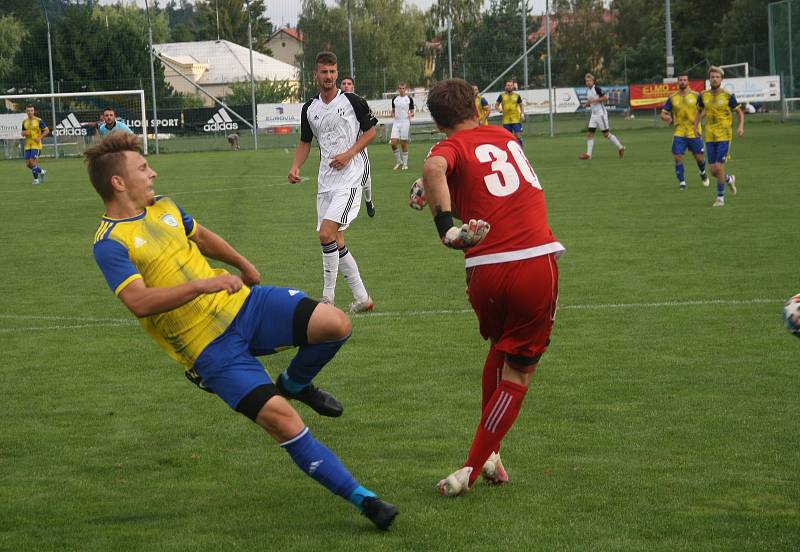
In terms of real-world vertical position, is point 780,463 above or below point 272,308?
below

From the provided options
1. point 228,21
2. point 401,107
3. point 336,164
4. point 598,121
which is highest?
point 228,21

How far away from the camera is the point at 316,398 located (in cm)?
550

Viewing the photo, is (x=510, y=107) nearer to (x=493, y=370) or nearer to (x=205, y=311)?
(x=493, y=370)

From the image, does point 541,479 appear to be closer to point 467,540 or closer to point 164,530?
point 467,540

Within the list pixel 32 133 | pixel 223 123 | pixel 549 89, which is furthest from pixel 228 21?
pixel 32 133

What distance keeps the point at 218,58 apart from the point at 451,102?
77.5 meters

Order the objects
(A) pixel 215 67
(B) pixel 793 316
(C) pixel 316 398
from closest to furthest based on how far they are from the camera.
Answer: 1. (B) pixel 793 316
2. (C) pixel 316 398
3. (A) pixel 215 67

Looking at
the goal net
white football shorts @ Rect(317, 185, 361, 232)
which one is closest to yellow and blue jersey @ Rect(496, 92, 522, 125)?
the goal net

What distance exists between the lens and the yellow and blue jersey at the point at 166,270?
15.8 ft

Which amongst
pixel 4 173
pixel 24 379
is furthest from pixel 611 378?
pixel 4 173

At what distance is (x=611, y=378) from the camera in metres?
7.54

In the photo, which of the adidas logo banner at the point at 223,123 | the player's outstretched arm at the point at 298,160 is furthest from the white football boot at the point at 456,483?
the adidas logo banner at the point at 223,123

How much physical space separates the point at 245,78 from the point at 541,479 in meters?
51.6

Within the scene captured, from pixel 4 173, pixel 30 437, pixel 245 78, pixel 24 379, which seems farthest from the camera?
pixel 245 78
